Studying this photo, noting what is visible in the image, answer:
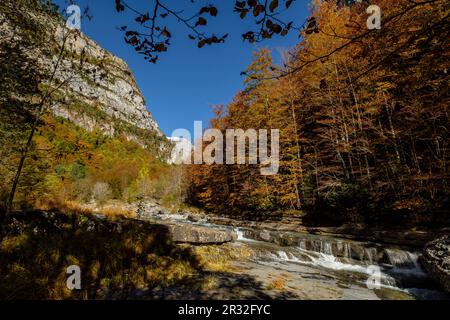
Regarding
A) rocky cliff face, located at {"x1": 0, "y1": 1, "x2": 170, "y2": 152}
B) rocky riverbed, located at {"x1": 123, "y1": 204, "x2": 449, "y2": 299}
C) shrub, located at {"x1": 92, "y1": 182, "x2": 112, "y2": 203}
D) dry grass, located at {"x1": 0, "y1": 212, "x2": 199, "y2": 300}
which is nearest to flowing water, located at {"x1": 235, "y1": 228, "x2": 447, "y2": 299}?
rocky riverbed, located at {"x1": 123, "y1": 204, "x2": 449, "y2": 299}

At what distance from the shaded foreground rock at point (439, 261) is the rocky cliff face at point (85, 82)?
939cm

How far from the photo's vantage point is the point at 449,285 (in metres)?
5.78

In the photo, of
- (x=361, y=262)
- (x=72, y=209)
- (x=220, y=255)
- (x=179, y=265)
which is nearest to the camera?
(x=179, y=265)

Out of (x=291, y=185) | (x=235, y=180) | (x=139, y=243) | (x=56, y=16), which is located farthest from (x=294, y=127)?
(x=56, y=16)

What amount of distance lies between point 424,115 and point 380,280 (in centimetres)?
811

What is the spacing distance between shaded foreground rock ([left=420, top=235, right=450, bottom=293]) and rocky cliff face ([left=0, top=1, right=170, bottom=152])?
30.8 ft

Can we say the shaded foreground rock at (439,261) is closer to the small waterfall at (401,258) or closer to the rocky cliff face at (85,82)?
the small waterfall at (401,258)

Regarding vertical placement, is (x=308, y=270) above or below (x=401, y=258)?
below

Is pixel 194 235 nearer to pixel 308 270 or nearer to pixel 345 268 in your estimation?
pixel 308 270

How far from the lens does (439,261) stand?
243 inches

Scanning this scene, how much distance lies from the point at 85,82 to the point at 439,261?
33.4 feet

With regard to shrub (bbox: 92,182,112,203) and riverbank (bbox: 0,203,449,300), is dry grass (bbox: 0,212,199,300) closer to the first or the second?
riverbank (bbox: 0,203,449,300)

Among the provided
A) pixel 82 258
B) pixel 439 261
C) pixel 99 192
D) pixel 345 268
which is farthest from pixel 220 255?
pixel 99 192

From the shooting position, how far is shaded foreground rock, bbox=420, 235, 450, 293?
595 cm
